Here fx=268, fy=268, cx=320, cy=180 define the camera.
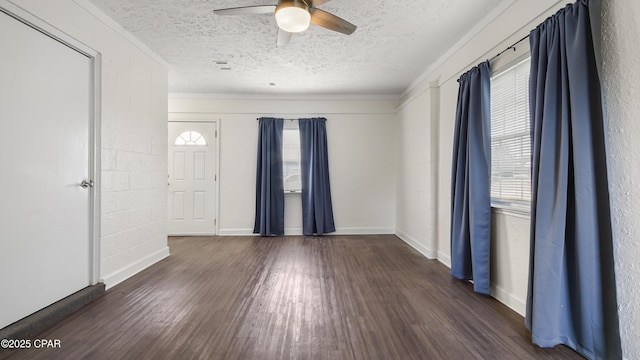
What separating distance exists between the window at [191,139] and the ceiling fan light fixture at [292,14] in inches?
136

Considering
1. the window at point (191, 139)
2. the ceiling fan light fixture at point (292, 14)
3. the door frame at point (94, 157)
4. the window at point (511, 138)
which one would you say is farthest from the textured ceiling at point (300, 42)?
the window at point (191, 139)

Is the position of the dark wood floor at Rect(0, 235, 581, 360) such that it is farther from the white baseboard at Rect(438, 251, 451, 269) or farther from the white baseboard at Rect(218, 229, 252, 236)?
the white baseboard at Rect(218, 229, 252, 236)

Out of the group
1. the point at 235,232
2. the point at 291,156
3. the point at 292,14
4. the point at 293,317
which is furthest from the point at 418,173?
the point at 235,232

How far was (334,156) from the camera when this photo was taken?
4867mm

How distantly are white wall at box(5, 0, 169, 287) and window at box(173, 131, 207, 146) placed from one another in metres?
1.28

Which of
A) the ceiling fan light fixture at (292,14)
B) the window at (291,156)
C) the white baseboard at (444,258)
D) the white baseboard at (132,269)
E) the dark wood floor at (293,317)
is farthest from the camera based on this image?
the window at (291,156)

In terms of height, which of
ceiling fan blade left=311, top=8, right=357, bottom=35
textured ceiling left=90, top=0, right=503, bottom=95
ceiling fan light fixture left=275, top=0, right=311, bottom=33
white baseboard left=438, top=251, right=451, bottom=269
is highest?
textured ceiling left=90, top=0, right=503, bottom=95

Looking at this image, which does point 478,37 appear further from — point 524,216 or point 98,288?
point 98,288

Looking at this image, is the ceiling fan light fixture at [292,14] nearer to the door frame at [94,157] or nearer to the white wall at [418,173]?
the door frame at [94,157]

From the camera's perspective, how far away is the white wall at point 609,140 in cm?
133

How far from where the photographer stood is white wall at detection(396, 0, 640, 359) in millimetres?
1331

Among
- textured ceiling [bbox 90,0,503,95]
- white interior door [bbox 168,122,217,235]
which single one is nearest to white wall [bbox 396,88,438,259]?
textured ceiling [bbox 90,0,503,95]

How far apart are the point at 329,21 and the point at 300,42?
0.93 metres

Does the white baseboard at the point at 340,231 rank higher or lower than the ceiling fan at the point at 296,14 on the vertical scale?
lower
